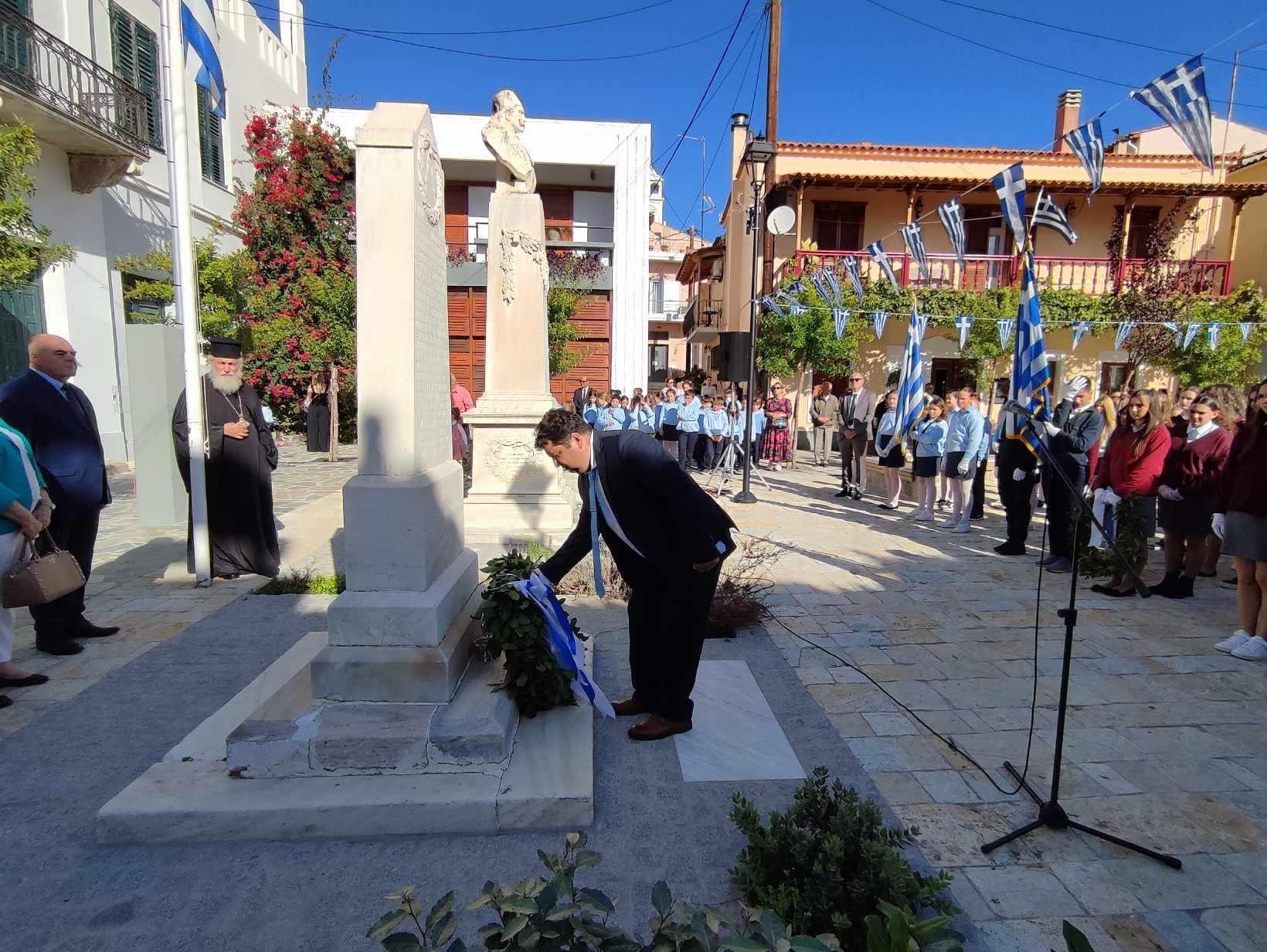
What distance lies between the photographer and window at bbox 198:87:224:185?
15.1m

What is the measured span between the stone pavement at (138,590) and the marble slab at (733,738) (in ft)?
11.4

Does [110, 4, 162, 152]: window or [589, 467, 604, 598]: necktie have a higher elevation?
[110, 4, 162, 152]: window

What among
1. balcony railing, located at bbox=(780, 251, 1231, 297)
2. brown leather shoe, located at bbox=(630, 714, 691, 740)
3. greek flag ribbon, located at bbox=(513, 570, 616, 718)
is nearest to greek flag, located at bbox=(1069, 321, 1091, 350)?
balcony railing, located at bbox=(780, 251, 1231, 297)

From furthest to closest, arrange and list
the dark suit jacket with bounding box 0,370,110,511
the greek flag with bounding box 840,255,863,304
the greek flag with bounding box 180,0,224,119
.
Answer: the greek flag with bounding box 840,255,863,304 < the greek flag with bounding box 180,0,224,119 < the dark suit jacket with bounding box 0,370,110,511

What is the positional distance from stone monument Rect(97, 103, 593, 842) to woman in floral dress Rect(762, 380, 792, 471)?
1240 centimetres

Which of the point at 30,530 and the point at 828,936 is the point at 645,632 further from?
the point at 30,530

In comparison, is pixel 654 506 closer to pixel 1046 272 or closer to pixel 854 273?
pixel 854 273

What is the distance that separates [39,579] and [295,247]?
15838 mm

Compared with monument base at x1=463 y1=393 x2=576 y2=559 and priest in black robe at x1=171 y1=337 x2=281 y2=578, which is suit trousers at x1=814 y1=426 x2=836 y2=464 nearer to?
monument base at x1=463 y1=393 x2=576 y2=559

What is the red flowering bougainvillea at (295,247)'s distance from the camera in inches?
666

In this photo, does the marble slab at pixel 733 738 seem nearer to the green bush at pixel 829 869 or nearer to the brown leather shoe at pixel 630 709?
the brown leather shoe at pixel 630 709

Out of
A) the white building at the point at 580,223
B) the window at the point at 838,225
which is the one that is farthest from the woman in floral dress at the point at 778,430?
the window at the point at 838,225

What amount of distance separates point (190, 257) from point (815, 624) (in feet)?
20.3

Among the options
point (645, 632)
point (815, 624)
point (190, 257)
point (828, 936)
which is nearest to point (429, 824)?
point (645, 632)
